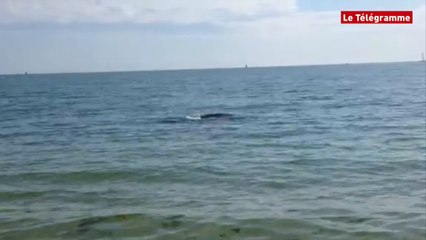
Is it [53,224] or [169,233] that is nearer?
[169,233]

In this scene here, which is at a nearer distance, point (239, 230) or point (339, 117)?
point (239, 230)

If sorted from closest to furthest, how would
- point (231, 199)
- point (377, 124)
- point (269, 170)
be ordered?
point (231, 199)
point (269, 170)
point (377, 124)

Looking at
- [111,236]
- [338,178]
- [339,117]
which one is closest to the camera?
[111,236]

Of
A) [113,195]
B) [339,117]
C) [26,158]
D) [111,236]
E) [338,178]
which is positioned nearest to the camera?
[111,236]

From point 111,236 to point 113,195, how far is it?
343 cm

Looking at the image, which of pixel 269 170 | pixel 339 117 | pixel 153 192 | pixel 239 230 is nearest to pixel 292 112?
pixel 339 117

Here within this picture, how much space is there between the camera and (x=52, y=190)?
13.6m

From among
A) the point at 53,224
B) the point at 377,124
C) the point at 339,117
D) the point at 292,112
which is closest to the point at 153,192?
the point at 53,224

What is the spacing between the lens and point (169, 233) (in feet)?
31.7

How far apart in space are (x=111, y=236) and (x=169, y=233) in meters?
1.15

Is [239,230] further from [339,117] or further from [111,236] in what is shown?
[339,117]

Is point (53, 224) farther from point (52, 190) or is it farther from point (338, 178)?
point (338, 178)

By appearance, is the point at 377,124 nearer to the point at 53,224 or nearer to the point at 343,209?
the point at 343,209

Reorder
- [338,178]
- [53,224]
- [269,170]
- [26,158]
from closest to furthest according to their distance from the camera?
[53,224], [338,178], [269,170], [26,158]
